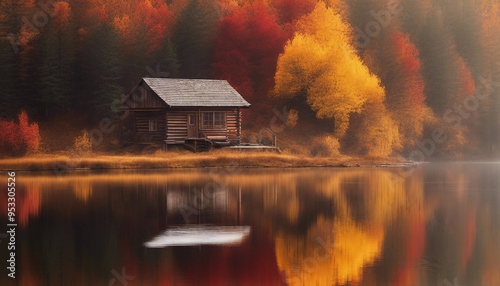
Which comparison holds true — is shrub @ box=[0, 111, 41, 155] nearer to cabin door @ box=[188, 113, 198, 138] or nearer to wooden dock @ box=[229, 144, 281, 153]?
cabin door @ box=[188, 113, 198, 138]

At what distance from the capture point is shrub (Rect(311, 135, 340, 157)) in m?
61.2

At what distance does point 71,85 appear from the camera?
67.9m

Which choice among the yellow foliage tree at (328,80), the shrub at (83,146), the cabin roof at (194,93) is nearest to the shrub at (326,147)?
the yellow foliage tree at (328,80)

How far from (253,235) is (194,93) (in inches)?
1627

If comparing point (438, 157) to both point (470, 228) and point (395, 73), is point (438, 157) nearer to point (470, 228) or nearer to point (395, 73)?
point (395, 73)

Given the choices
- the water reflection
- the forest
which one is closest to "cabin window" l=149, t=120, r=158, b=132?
the forest

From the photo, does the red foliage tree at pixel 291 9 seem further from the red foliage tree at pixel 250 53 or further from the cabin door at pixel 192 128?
the cabin door at pixel 192 128

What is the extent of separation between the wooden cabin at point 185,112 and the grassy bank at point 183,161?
154 inches

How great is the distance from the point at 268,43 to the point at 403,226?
51.4m

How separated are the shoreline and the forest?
5185mm

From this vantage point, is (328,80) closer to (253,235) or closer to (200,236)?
(253,235)

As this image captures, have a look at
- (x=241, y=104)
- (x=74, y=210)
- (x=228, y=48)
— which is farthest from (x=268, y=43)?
(x=74, y=210)

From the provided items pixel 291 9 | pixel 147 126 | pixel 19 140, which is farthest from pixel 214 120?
pixel 291 9

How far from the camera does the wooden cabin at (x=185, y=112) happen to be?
5881cm
